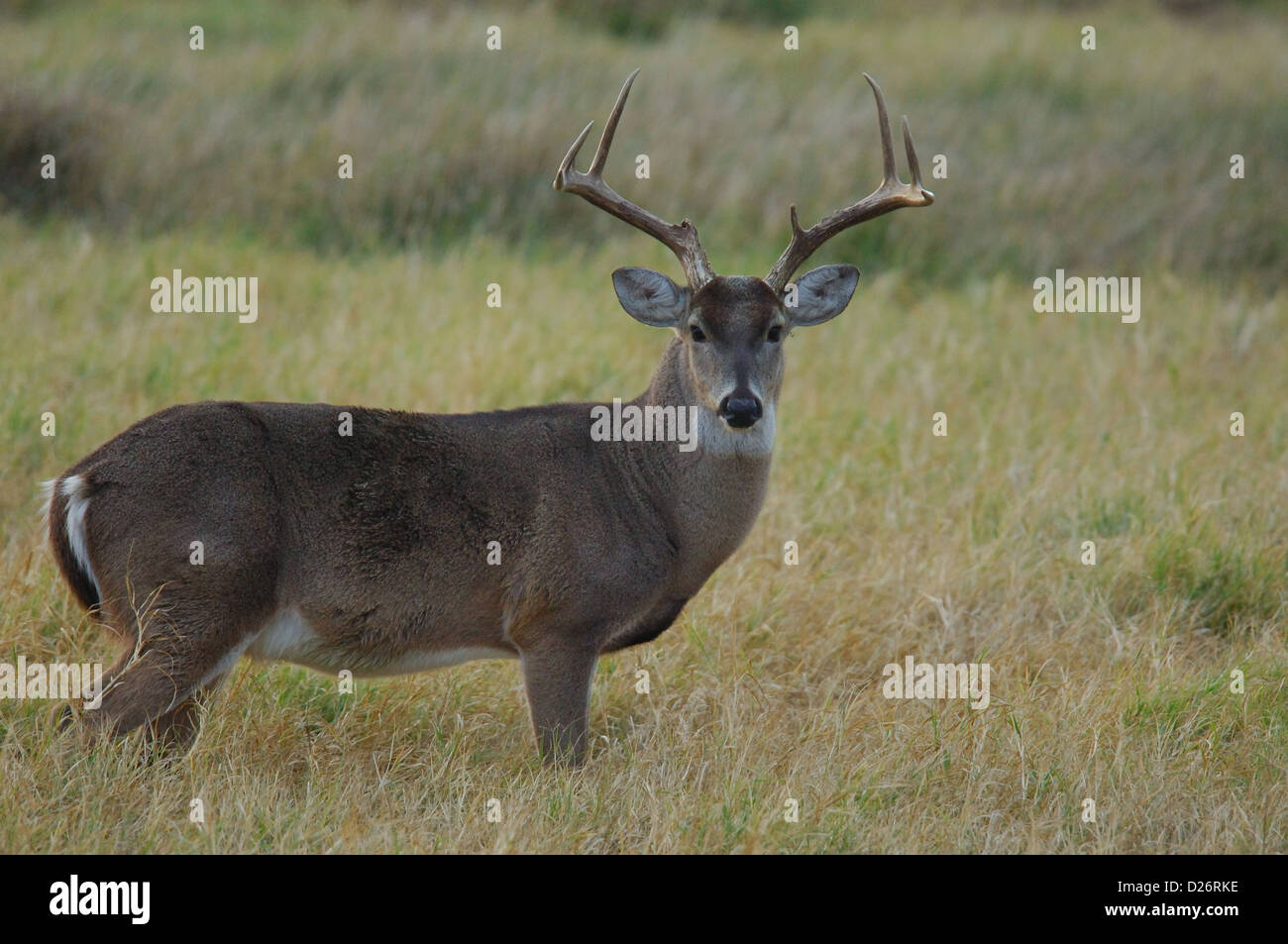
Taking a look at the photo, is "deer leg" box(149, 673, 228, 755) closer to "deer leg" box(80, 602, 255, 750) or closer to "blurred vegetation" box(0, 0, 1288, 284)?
"deer leg" box(80, 602, 255, 750)

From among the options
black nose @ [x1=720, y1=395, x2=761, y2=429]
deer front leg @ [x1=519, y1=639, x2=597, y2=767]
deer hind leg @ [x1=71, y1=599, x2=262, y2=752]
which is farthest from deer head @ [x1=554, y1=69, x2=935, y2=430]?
deer hind leg @ [x1=71, y1=599, x2=262, y2=752]

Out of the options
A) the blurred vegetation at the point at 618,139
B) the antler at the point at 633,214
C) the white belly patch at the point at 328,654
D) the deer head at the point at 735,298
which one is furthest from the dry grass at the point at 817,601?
the antler at the point at 633,214

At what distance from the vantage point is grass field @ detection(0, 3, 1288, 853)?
4863 millimetres

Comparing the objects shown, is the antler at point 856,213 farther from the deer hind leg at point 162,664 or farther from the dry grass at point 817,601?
the deer hind leg at point 162,664

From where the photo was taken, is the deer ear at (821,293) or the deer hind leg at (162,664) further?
the deer ear at (821,293)

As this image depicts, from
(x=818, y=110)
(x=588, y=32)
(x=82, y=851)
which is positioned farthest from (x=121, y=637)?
(x=588, y=32)

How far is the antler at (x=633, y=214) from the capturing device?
5.39m

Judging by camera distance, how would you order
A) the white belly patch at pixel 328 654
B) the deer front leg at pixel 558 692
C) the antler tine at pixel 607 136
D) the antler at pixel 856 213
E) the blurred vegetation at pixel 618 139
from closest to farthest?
the white belly patch at pixel 328 654 < the deer front leg at pixel 558 692 < the antler at pixel 856 213 < the antler tine at pixel 607 136 < the blurred vegetation at pixel 618 139

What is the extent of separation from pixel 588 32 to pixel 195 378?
8.47 m

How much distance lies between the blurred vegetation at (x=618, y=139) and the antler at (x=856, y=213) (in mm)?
4858

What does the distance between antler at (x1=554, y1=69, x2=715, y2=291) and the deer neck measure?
1.44ft

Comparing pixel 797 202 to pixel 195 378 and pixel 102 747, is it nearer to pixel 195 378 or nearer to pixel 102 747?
pixel 195 378

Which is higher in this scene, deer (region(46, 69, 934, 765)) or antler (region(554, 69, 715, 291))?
antler (region(554, 69, 715, 291))

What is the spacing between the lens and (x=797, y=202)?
11562mm
